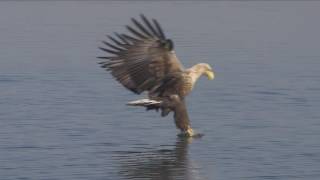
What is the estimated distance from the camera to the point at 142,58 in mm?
11977

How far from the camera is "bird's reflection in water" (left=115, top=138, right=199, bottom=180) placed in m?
10.6

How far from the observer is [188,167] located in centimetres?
1090

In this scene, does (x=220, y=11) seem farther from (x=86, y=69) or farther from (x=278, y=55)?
(x=86, y=69)

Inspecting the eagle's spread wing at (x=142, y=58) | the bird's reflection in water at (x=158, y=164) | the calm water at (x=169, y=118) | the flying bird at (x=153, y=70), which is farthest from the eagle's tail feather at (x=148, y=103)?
the bird's reflection in water at (x=158, y=164)

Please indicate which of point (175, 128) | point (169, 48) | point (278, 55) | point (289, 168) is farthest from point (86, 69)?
point (289, 168)

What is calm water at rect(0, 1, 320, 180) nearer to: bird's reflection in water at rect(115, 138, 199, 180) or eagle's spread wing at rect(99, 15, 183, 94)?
bird's reflection in water at rect(115, 138, 199, 180)

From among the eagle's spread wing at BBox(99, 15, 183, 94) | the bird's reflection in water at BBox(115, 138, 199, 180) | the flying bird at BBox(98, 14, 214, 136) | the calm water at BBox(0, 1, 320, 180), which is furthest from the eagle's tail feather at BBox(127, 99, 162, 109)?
the bird's reflection in water at BBox(115, 138, 199, 180)

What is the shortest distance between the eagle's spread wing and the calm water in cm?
57

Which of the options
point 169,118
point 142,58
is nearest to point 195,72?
point 142,58

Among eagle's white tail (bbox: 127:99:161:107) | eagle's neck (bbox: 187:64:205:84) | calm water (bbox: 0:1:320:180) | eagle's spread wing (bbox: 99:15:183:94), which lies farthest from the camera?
eagle's neck (bbox: 187:64:205:84)

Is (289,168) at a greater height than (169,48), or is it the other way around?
(169,48)

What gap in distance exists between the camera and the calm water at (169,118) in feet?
36.0

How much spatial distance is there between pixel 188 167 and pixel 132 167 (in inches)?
18.9

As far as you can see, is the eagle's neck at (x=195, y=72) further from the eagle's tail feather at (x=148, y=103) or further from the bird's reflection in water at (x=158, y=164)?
the bird's reflection in water at (x=158, y=164)
